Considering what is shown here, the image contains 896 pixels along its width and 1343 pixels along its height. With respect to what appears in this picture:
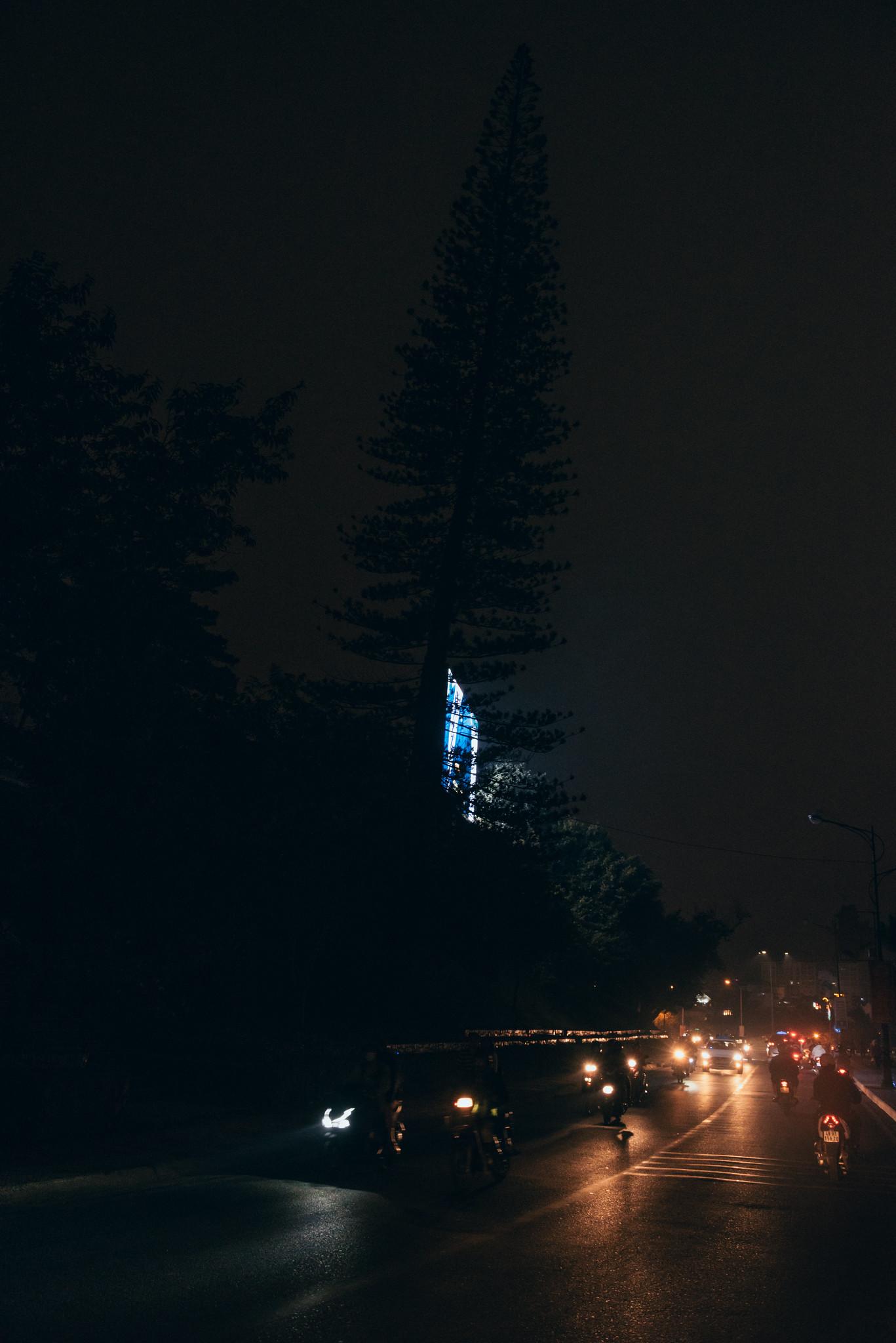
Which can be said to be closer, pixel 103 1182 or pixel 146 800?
pixel 103 1182

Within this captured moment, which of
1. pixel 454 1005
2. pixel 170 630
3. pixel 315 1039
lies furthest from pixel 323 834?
pixel 454 1005

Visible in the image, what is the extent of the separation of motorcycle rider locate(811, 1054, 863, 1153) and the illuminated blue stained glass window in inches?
→ 827

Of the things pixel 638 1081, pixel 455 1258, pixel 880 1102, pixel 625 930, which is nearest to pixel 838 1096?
pixel 455 1258

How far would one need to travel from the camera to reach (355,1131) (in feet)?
47.2

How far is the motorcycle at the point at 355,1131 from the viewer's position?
47.2ft

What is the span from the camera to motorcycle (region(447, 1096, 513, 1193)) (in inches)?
522

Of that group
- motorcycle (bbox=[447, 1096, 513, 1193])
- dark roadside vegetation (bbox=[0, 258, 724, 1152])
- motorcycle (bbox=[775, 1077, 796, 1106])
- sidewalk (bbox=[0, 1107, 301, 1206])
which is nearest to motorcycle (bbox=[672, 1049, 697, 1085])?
motorcycle (bbox=[775, 1077, 796, 1106])

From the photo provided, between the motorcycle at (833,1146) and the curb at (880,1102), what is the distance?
26.0 ft

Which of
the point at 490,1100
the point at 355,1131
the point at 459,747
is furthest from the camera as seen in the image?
the point at 459,747

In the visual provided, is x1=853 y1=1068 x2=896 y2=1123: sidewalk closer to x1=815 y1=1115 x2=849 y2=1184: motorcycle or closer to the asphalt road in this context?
x1=815 y1=1115 x2=849 y2=1184: motorcycle

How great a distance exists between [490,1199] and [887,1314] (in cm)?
550

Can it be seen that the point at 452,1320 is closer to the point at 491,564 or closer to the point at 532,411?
the point at 491,564

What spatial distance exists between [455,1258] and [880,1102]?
28.6 meters

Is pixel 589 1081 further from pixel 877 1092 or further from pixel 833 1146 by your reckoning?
pixel 833 1146
